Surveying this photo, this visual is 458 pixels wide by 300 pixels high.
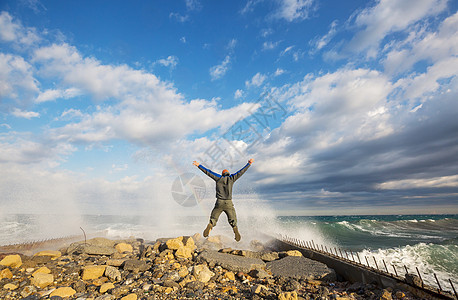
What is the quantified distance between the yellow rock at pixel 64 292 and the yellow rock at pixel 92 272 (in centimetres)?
74

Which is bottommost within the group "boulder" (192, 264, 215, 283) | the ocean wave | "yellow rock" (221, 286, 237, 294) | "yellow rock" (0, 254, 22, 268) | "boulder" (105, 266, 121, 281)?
the ocean wave

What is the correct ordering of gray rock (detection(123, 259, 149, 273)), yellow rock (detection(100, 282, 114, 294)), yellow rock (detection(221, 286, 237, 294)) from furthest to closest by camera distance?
gray rock (detection(123, 259, 149, 273))
yellow rock (detection(221, 286, 237, 294))
yellow rock (detection(100, 282, 114, 294))

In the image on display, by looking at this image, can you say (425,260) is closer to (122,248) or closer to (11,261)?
(122,248)

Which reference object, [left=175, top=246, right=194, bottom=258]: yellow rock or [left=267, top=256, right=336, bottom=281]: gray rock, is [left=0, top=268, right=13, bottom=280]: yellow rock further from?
[left=267, top=256, right=336, bottom=281]: gray rock

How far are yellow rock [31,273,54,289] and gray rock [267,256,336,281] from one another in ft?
16.8

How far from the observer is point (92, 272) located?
499 centimetres

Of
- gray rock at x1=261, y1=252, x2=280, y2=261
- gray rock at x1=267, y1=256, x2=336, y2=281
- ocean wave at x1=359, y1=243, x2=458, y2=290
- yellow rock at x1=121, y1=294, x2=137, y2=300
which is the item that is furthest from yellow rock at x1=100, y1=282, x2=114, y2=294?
ocean wave at x1=359, y1=243, x2=458, y2=290

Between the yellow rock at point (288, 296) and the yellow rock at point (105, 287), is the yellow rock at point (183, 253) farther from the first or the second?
the yellow rock at point (288, 296)

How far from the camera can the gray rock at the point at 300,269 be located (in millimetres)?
5434

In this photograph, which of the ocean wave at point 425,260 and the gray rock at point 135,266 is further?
the ocean wave at point 425,260

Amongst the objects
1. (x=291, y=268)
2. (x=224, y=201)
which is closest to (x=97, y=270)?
(x=224, y=201)

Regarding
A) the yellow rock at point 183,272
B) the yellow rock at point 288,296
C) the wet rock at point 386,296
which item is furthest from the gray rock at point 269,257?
the wet rock at point 386,296

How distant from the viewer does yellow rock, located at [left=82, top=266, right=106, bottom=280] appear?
193 inches

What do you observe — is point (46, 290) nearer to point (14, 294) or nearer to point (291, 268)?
point (14, 294)
